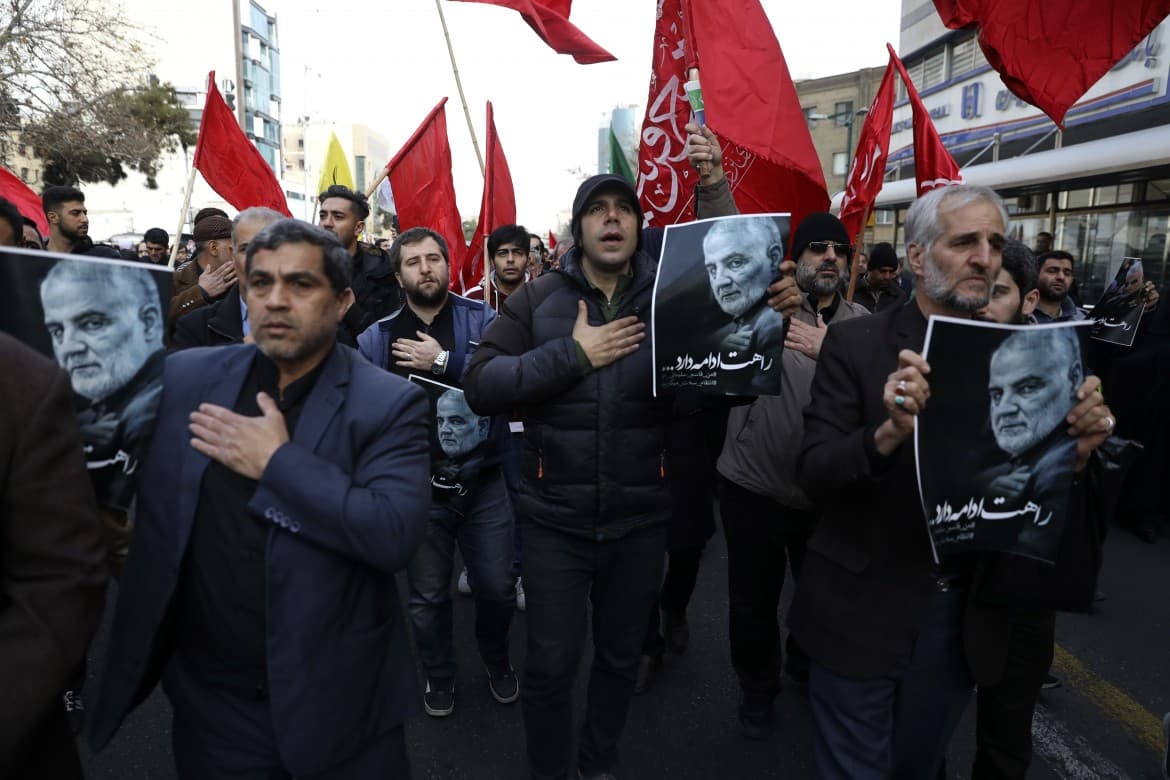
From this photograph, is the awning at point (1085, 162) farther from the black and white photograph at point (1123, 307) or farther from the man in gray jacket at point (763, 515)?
the man in gray jacket at point (763, 515)

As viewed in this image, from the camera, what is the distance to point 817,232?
154 inches

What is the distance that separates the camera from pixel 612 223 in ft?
9.15

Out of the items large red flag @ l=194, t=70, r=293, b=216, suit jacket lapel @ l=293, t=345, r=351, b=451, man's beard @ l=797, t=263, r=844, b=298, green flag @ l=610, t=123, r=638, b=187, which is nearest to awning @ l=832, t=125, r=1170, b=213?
green flag @ l=610, t=123, r=638, b=187

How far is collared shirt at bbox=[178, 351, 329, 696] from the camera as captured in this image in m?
1.88

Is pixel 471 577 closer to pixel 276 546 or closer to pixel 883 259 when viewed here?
pixel 276 546

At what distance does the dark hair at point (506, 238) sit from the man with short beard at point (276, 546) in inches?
153

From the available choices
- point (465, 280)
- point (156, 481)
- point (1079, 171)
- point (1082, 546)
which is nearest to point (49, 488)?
point (156, 481)

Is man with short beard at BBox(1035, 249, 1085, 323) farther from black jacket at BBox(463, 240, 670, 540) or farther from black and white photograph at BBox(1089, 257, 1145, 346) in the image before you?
black jacket at BBox(463, 240, 670, 540)

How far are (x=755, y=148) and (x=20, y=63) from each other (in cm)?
1552

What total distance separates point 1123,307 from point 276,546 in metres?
6.44

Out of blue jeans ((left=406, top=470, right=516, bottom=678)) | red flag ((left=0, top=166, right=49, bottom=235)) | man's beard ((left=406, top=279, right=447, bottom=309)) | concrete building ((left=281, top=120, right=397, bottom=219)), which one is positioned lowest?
blue jeans ((left=406, top=470, right=516, bottom=678))

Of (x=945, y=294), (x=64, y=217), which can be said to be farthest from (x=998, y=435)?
(x=64, y=217)

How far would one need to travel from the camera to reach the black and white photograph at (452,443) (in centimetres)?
341

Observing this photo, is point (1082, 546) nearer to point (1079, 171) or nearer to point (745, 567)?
point (745, 567)
